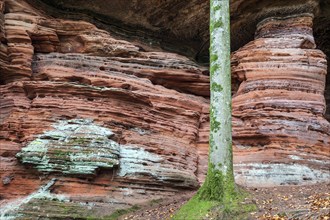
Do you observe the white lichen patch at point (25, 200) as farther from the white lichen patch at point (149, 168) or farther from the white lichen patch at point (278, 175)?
the white lichen patch at point (278, 175)

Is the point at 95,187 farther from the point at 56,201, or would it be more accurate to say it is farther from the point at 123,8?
the point at 123,8

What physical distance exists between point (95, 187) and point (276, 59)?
29.2ft

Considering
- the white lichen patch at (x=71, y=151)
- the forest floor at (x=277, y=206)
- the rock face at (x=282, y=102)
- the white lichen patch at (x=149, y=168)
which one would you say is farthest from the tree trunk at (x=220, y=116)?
the rock face at (x=282, y=102)

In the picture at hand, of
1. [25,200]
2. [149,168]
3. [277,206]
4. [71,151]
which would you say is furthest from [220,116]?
[25,200]

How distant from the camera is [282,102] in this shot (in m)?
14.4

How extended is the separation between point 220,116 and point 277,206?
8.06ft

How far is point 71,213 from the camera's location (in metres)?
10.6

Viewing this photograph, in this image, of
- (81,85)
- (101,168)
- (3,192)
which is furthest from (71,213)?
(81,85)

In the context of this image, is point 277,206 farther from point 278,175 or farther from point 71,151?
point 71,151

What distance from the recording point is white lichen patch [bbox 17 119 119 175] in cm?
1144

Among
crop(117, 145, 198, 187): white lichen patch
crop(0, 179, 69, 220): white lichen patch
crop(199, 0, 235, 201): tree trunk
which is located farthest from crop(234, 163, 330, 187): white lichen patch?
crop(0, 179, 69, 220): white lichen patch

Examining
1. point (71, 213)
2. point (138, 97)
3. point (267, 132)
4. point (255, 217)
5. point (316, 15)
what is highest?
point (316, 15)

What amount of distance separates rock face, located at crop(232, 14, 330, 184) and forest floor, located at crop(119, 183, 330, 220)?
1.95 metres

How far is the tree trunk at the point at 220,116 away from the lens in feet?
28.3
